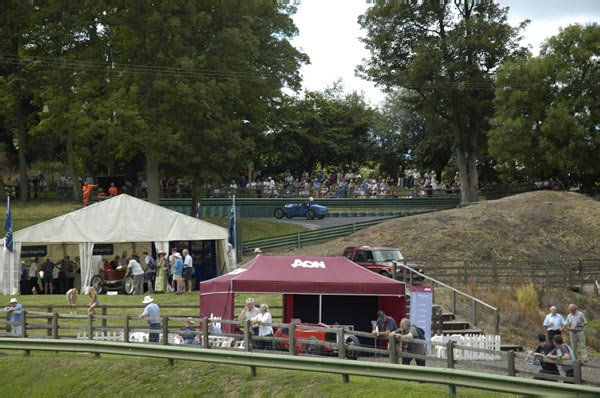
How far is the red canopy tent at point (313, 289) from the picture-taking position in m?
20.3

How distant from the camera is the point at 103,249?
113ft

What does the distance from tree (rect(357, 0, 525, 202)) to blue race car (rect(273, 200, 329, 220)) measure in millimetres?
11589

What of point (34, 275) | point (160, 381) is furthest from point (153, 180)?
point (160, 381)

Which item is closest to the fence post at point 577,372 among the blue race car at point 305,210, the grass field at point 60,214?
the grass field at point 60,214

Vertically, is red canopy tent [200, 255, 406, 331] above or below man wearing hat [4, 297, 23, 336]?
above

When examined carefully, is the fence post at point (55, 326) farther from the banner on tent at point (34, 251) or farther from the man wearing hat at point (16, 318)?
the banner on tent at point (34, 251)

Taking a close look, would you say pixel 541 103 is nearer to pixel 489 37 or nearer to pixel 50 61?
pixel 489 37

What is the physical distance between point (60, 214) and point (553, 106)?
3419 cm

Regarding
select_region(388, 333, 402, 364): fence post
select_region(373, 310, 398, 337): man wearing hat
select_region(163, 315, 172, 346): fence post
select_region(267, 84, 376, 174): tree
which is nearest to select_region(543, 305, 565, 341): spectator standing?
select_region(373, 310, 398, 337): man wearing hat

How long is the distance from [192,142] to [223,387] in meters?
30.3

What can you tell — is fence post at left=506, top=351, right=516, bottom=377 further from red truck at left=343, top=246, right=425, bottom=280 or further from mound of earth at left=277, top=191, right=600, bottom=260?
mound of earth at left=277, top=191, right=600, bottom=260

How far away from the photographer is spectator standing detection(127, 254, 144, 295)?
32.1 metres

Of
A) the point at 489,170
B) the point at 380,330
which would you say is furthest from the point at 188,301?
the point at 489,170

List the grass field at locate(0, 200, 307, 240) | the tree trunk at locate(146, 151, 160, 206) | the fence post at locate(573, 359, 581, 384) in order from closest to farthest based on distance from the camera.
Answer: the fence post at locate(573, 359, 581, 384) → the tree trunk at locate(146, 151, 160, 206) → the grass field at locate(0, 200, 307, 240)
